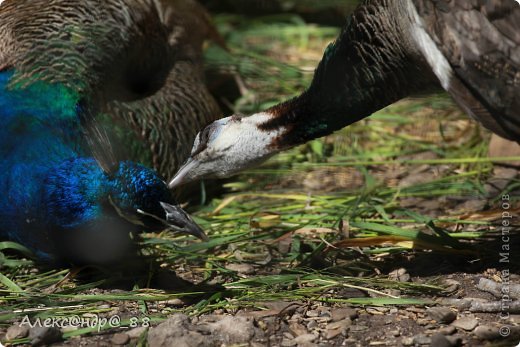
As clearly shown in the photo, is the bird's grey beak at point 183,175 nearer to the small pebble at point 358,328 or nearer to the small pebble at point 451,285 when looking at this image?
the small pebble at point 358,328

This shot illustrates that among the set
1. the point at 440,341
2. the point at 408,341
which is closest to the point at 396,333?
the point at 408,341

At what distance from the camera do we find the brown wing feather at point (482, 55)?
388cm

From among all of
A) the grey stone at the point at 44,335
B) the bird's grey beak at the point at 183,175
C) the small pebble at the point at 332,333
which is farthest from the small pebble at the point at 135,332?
the bird's grey beak at the point at 183,175

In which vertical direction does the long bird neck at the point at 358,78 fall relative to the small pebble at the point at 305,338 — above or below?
above

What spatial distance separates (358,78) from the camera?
4.33 metres

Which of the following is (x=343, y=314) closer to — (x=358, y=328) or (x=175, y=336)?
(x=358, y=328)

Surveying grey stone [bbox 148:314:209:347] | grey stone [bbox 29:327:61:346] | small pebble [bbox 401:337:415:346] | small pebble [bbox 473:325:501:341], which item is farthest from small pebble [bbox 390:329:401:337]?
grey stone [bbox 29:327:61:346]

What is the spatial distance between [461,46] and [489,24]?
0.18 metres

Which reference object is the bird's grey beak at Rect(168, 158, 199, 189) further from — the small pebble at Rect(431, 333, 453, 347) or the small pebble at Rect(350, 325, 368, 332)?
the small pebble at Rect(431, 333, 453, 347)

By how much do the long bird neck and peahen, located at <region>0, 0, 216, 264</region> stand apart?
0.81 metres

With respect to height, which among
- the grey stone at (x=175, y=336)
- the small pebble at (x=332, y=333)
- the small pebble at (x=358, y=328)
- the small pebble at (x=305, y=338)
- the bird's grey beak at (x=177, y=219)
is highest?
the bird's grey beak at (x=177, y=219)

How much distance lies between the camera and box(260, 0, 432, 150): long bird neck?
4215 millimetres

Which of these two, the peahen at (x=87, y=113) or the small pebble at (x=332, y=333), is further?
the peahen at (x=87, y=113)

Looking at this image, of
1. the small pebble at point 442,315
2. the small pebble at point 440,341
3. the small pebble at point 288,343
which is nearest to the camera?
the small pebble at point 440,341
